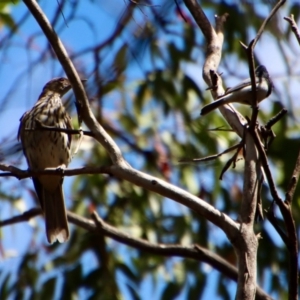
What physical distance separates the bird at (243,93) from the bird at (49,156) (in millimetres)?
1234

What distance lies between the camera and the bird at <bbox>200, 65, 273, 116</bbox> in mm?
2521

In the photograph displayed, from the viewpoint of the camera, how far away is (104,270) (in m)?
4.39

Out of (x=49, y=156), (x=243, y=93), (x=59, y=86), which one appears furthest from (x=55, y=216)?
(x=243, y=93)

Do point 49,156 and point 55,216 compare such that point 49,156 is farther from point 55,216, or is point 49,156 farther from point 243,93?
point 243,93

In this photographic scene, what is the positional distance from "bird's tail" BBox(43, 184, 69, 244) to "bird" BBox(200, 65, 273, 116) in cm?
142

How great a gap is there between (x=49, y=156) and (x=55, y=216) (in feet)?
1.13

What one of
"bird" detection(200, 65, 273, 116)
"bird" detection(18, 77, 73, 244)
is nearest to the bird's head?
"bird" detection(18, 77, 73, 244)

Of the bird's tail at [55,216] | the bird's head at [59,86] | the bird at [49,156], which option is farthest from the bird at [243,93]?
the bird's head at [59,86]

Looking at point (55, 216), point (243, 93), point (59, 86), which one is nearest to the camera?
point (243, 93)

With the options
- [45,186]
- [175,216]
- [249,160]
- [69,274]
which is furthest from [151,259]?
[249,160]

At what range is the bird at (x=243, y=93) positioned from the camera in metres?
2.52

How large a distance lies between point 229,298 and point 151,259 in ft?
2.52

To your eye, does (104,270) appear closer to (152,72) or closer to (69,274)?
(69,274)

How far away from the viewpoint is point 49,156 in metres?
4.13
